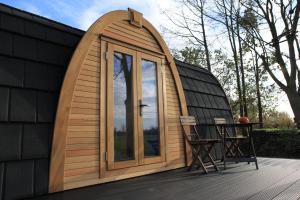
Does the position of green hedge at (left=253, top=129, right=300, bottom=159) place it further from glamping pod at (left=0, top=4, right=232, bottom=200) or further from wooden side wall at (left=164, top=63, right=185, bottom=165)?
wooden side wall at (left=164, top=63, right=185, bottom=165)

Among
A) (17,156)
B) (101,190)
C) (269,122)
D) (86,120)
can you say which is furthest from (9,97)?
(269,122)

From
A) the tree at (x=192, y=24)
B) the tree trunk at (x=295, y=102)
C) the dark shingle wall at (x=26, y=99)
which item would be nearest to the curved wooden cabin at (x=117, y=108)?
the dark shingle wall at (x=26, y=99)

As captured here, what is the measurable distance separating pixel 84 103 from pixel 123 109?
65 centimetres

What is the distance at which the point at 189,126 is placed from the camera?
16.7 feet

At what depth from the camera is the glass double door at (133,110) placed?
3.74 meters

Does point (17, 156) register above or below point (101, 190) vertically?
above

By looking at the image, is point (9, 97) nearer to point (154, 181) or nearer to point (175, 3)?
point (154, 181)

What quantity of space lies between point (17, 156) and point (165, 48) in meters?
3.09

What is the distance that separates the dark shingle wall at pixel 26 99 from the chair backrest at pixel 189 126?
2335mm

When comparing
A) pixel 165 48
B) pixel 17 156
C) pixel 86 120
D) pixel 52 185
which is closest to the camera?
pixel 17 156

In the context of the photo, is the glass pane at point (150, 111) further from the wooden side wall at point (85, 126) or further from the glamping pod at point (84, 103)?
the wooden side wall at point (85, 126)

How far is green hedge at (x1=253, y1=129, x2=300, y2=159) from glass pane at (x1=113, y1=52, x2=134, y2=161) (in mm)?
6978

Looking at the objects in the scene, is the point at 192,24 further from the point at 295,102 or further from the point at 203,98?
the point at 203,98

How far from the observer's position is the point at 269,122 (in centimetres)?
1588
